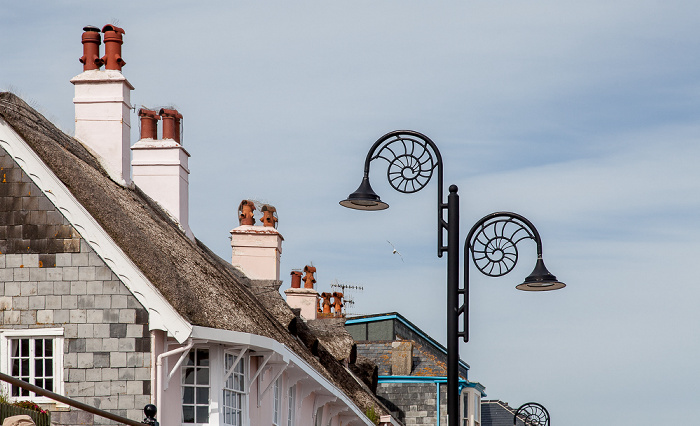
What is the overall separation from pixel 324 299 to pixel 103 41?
59.2 ft

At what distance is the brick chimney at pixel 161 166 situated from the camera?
23609mm

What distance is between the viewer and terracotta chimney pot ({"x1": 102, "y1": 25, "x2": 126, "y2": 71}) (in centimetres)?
2025

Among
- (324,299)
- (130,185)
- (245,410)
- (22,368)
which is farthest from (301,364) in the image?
(324,299)

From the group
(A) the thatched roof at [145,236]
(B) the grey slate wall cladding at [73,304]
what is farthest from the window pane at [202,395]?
(B) the grey slate wall cladding at [73,304]

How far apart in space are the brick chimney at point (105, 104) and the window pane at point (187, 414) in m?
4.83

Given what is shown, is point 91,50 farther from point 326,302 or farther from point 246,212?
point 326,302

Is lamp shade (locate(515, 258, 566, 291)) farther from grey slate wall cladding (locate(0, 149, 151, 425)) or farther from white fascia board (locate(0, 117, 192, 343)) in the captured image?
grey slate wall cladding (locate(0, 149, 151, 425))

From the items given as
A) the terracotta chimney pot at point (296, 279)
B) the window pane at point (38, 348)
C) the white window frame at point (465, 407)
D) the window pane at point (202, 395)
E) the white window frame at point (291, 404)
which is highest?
the terracotta chimney pot at point (296, 279)

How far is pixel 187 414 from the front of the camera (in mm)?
17109

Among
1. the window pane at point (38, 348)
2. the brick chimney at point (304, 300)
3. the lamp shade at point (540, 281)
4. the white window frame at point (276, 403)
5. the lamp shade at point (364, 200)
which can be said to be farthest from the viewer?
the brick chimney at point (304, 300)

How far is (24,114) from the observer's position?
59.0 ft

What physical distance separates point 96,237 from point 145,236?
88cm

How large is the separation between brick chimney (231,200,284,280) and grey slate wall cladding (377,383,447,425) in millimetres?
→ 8376

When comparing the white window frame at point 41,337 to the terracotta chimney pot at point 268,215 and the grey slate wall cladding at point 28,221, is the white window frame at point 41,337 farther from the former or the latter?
the terracotta chimney pot at point 268,215
